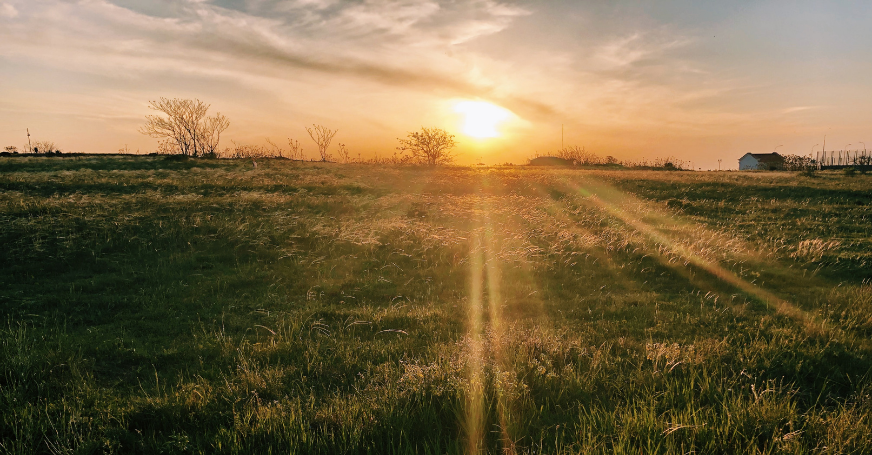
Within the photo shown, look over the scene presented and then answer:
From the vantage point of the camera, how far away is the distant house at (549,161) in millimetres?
61062

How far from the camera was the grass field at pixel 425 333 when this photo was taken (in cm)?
351

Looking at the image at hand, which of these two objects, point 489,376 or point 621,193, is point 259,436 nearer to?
point 489,376

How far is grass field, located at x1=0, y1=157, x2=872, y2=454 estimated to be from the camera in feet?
11.5

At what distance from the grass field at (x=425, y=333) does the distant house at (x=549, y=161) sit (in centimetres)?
4474

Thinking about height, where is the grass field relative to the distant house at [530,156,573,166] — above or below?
below

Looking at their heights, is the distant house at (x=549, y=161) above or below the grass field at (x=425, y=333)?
above

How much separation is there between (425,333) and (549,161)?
62.2 m

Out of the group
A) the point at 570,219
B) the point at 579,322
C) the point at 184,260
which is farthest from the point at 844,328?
the point at 184,260

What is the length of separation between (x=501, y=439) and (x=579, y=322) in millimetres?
3789

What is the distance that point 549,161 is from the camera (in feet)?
213

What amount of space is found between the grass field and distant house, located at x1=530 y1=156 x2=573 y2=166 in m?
44.7

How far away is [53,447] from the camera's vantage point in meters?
3.35

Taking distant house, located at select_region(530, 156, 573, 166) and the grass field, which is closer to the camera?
the grass field

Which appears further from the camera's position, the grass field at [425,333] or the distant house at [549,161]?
the distant house at [549,161]
